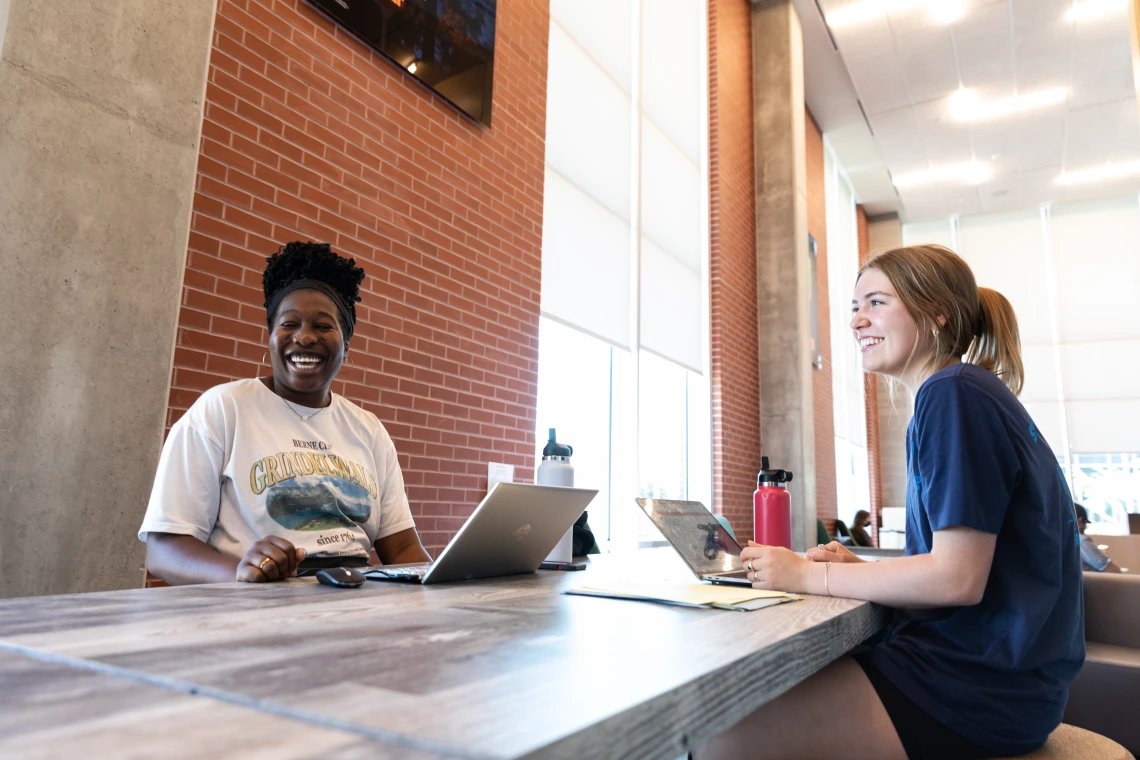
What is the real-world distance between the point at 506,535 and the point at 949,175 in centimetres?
958

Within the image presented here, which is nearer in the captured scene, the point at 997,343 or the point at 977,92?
the point at 997,343

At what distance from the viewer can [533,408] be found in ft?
11.3

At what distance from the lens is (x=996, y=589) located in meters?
1.08

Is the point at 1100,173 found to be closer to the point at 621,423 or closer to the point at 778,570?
the point at 621,423

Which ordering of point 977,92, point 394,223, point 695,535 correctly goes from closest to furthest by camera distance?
point 695,535 < point 394,223 < point 977,92

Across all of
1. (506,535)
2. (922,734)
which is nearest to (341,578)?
(506,535)

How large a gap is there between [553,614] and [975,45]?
291 inches

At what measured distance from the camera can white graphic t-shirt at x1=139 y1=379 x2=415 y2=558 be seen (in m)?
1.54

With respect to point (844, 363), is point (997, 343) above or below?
below

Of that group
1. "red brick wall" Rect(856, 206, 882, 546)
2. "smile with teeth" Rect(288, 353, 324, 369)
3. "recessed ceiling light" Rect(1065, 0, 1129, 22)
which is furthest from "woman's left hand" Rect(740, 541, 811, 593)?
"red brick wall" Rect(856, 206, 882, 546)

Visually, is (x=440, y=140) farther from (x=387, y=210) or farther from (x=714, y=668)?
(x=714, y=668)

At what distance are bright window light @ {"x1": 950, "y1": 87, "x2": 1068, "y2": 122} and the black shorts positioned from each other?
25.2 ft

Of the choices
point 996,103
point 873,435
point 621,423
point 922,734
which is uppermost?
point 996,103

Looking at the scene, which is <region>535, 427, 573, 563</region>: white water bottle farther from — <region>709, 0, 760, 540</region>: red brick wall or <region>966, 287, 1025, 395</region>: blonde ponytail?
<region>709, 0, 760, 540</region>: red brick wall
